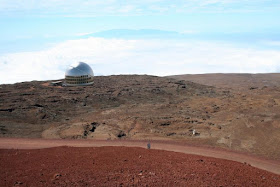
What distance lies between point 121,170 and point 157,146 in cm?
770

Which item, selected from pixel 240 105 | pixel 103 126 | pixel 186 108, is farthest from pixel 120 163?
pixel 240 105

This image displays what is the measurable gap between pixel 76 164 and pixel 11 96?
93.8 feet

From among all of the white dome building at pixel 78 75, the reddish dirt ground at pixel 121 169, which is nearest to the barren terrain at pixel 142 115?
the white dome building at pixel 78 75

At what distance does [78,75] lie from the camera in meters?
47.8

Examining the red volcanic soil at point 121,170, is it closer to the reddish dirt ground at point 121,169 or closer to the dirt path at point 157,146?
the reddish dirt ground at point 121,169

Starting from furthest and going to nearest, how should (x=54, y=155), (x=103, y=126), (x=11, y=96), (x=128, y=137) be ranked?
1. (x=11, y=96)
2. (x=103, y=126)
3. (x=128, y=137)
4. (x=54, y=155)

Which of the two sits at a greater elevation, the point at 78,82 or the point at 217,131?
the point at 78,82

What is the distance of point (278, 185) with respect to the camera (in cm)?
1314

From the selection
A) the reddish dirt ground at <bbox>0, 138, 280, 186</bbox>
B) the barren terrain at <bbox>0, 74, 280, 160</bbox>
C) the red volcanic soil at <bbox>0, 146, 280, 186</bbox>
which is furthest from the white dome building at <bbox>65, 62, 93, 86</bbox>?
the red volcanic soil at <bbox>0, 146, 280, 186</bbox>

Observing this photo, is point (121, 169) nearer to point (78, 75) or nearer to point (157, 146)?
point (157, 146)

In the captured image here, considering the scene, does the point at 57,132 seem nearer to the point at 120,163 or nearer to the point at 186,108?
the point at 120,163

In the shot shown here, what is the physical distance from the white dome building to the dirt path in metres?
25.7

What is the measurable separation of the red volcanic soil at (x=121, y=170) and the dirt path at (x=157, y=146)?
9.97 ft

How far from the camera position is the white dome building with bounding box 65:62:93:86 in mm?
47250
